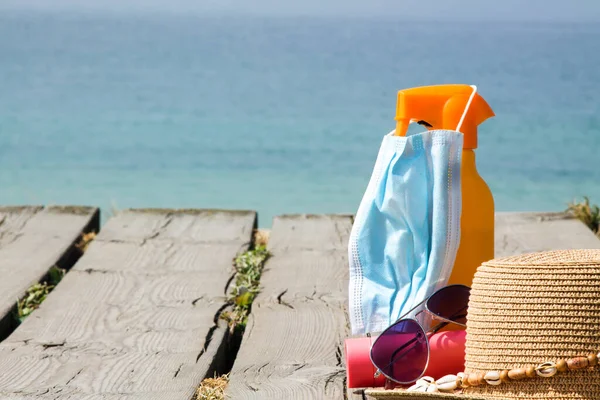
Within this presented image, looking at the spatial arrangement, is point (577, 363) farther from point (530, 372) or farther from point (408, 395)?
point (408, 395)

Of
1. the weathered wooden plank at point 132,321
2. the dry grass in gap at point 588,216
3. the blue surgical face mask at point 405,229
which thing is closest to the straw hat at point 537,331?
the blue surgical face mask at point 405,229

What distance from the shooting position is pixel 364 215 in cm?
249

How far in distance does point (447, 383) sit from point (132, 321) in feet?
4.86

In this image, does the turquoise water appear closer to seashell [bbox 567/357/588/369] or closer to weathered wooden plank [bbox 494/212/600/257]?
weathered wooden plank [bbox 494/212/600/257]

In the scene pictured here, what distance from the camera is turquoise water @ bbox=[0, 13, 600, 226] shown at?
31.9 feet

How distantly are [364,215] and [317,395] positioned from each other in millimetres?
559

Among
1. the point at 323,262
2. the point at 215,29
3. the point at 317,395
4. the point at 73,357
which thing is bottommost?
the point at 317,395

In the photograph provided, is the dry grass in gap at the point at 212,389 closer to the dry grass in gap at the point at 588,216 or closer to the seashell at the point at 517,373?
the seashell at the point at 517,373

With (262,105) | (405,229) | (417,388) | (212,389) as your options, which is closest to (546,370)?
(417,388)

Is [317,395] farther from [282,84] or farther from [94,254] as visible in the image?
[282,84]

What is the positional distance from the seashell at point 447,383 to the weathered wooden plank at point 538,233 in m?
2.00

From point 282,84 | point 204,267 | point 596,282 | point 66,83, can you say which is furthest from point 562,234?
point 66,83

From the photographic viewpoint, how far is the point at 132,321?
3143 millimetres

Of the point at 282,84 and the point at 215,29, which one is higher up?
the point at 215,29
